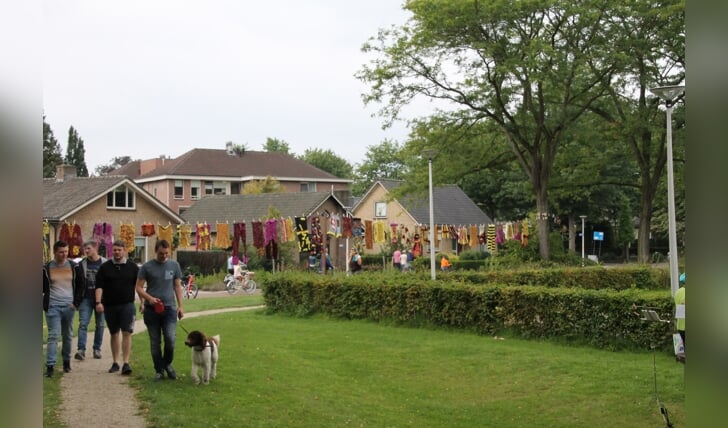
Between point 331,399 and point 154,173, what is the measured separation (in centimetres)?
5789

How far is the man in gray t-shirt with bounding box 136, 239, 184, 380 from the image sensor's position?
9.51 meters

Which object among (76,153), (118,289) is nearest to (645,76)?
(118,289)

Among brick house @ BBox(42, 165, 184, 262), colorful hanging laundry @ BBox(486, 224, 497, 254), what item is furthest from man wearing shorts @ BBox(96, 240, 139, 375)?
colorful hanging laundry @ BBox(486, 224, 497, 254)

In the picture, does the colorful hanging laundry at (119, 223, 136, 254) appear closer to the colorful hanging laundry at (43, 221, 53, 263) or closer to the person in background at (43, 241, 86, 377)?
the colorful hanging laundry at (43, 221, 53, 263)

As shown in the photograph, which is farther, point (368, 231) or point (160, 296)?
point (368, 231)

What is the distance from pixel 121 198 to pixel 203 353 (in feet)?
108

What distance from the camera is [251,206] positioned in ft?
176

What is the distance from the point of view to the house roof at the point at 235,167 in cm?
6462

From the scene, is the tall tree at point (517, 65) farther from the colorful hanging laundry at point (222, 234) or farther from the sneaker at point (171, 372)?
the sneaker at point (171, 372)

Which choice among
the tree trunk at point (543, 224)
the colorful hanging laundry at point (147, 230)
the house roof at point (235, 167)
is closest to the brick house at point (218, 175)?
the house roof at point (235, 167)

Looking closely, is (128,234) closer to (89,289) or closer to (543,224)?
(89,289)

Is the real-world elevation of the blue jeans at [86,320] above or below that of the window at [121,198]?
below

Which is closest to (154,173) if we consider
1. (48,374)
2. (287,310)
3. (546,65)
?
(546,65)

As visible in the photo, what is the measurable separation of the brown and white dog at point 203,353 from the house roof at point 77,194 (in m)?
29.4
